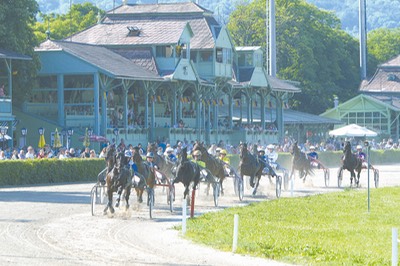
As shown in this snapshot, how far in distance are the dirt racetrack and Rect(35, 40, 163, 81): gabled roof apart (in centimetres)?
2050

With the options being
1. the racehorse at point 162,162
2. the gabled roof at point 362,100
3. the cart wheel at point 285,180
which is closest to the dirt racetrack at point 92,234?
the racehorse at point 162,162

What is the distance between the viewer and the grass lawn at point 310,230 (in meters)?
18.5

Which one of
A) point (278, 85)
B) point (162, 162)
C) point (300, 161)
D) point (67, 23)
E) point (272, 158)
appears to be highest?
point (67, 23)

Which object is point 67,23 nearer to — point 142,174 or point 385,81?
point 385,81

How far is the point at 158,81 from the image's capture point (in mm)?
58031

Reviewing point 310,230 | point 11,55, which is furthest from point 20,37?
point 310,230

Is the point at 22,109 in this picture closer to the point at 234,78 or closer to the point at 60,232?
the point at 234,78

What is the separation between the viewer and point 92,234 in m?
21.1

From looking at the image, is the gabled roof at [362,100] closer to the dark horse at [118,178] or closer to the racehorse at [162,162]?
the racehorse at [162,162]

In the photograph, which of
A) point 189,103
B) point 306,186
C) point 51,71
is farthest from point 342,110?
point 306,186

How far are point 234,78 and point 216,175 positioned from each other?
127 ft

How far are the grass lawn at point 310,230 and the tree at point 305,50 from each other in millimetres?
61041

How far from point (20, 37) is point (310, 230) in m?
29.7

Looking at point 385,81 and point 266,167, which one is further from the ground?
point 385,81
